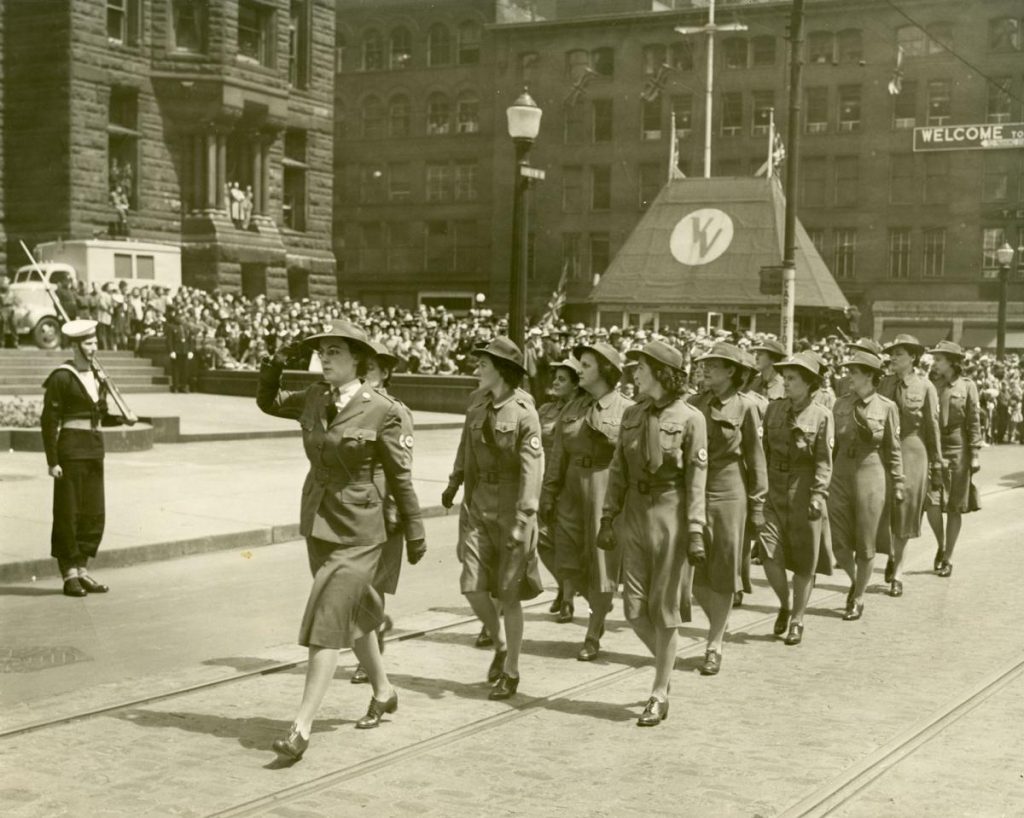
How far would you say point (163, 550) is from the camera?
1126 centimetres

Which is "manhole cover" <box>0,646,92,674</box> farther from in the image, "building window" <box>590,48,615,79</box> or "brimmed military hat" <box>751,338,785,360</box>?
"building window" <box>590,48,615,79</box>

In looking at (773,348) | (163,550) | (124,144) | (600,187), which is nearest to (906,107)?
(600,187)

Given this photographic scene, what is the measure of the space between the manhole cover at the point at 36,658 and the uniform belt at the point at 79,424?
233cm

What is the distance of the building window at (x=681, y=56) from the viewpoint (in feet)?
198

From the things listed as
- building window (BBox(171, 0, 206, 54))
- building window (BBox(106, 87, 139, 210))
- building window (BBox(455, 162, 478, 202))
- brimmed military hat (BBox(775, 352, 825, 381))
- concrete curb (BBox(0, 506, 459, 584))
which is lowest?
concrete curb (BBox(0, 506, 459, 584))

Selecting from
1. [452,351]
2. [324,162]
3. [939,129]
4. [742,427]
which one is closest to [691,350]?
[452,351]

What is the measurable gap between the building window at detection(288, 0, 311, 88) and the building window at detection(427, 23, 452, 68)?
19.6 m

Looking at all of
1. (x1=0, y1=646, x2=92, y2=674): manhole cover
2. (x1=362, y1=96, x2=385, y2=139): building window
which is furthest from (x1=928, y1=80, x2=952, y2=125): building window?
(x1=0, y1=646, x2=92, y2=674): manhole cover

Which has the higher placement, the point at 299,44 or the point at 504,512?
the point at 299,44

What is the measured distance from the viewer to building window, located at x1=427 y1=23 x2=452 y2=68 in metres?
65.5

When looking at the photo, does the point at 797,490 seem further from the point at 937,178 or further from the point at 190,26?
the point at 937,178

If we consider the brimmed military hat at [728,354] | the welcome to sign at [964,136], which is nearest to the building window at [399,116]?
Answer: the welcome to sign at [964,136]

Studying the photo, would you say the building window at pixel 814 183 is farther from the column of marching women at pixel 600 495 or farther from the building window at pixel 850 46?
the column of marching women at pixel 600 495

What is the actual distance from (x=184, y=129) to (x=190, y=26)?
3.01 metres
